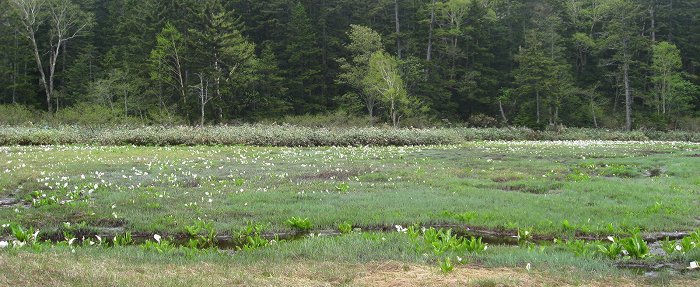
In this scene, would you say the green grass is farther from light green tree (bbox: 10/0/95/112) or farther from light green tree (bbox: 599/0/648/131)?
light green tree (bbox: 10/0/95/112)

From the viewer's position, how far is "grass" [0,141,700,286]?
6402 mm

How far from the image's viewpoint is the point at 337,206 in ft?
38.2

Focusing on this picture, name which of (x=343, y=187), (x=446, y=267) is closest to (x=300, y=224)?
(x=446, y=267)

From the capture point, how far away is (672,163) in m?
19.6

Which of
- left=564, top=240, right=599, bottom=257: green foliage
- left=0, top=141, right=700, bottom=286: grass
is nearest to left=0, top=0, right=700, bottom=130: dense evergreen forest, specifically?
left=0, top=141, right=700, bottom=286: grass

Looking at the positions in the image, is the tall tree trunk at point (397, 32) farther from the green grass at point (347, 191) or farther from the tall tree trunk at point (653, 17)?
the green grass at point (347, 191)

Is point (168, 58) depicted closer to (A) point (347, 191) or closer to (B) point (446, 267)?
(A) point (347, 191)

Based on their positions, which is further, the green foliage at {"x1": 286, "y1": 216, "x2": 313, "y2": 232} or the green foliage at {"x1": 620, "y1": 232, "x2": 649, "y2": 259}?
the green foliage at {"x1": 286, "y1": 216, "x2": 313, "y2": 232}

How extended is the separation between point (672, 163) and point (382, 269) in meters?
17.5

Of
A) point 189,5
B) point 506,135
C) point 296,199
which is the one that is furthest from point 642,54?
point 296,199

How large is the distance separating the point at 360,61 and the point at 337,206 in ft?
133

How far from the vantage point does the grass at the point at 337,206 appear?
6.40 m

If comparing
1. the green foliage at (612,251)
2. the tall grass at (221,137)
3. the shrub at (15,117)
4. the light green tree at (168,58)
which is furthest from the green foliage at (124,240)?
the light green tree at (168,58)

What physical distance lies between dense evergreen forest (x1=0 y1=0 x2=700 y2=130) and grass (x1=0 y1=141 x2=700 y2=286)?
2714cm
